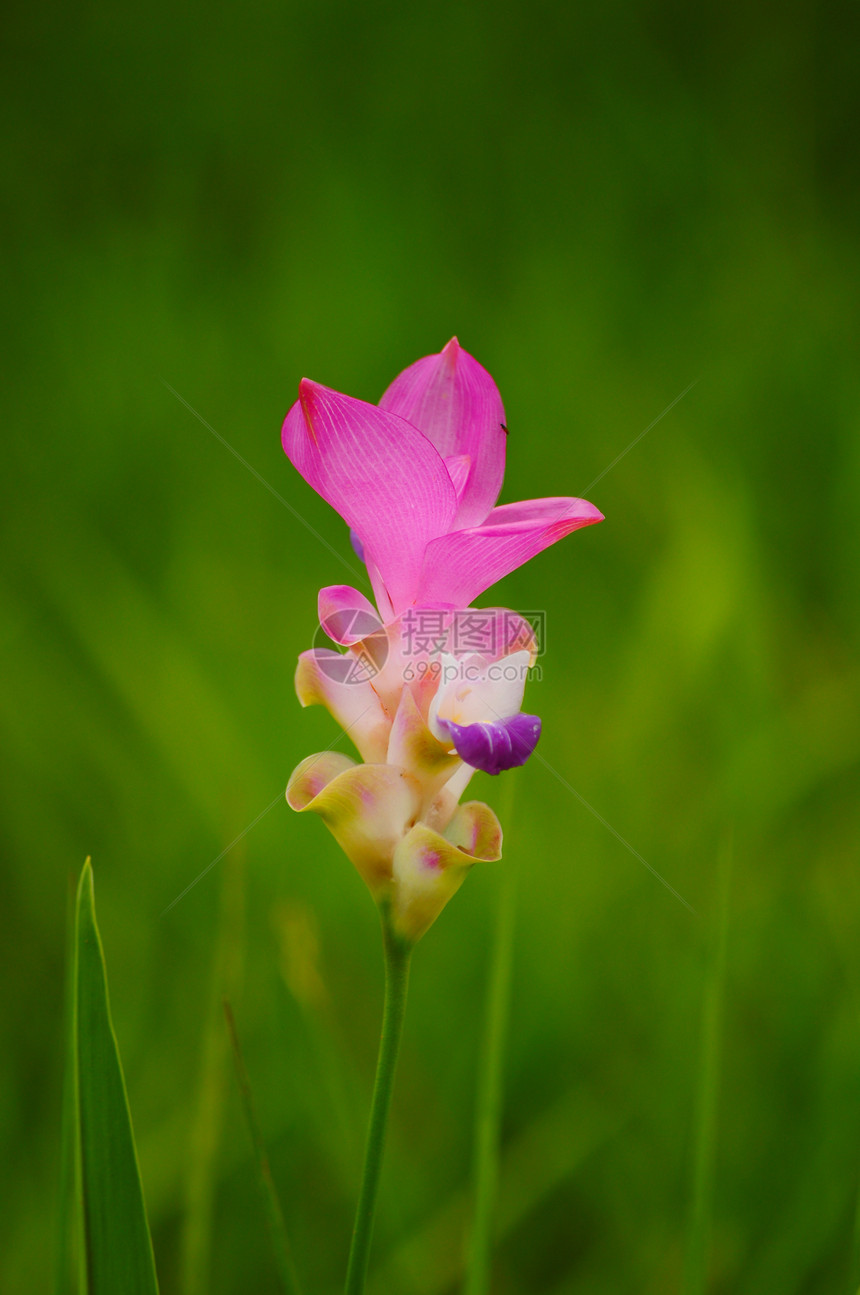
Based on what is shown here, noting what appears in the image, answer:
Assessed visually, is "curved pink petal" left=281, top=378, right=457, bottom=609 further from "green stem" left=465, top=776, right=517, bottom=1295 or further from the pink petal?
"green stem" left=465, top=776, right=517, bottom=1295

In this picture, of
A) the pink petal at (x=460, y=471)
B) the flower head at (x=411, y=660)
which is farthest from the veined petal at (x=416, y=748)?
the pink petal at (x=460, y=471)

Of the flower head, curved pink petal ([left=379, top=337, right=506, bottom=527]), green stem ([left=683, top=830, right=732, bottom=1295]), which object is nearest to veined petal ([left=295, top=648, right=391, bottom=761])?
the flower head

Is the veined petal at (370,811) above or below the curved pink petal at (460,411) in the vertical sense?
below

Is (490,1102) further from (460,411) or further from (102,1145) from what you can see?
(460,411)

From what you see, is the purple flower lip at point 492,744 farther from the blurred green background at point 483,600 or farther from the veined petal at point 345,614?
the blurred green background at point 483,600

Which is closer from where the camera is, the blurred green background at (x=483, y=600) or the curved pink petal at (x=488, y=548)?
the curved pink petal at (x=488, y=548)

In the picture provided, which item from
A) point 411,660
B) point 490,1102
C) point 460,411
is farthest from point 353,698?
point 490,1102

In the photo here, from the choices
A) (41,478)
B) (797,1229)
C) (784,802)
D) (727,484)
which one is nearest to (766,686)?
(784,802)
